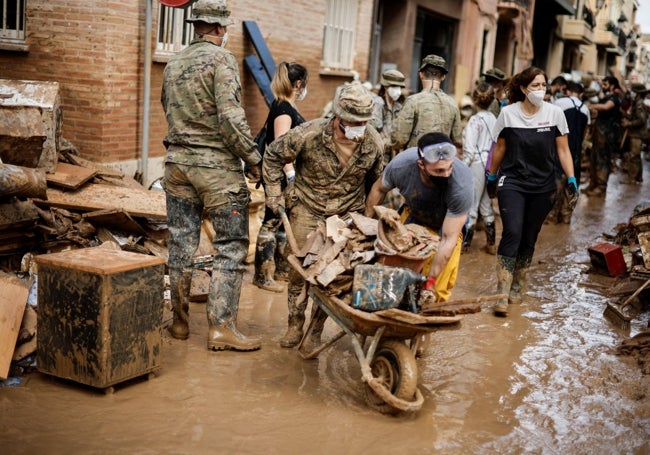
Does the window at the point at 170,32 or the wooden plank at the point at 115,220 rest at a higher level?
A: the window at the point at 170,32

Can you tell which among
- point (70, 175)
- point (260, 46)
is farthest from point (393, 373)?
point (260, 46)

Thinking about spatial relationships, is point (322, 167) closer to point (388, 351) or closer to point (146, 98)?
point (388, 351)

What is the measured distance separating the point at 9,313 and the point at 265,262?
2805 mm

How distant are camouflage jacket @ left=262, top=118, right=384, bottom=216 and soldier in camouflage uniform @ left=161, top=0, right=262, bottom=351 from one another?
0.17 metres

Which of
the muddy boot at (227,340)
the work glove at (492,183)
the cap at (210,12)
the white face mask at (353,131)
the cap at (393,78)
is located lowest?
the muddy boot at (227,340)

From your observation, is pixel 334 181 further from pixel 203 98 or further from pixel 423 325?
pixel 423 325

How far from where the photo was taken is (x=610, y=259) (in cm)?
904

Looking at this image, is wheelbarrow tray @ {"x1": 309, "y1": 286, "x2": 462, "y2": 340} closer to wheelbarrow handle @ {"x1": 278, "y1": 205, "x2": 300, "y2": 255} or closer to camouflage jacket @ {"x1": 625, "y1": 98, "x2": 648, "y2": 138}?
wheelbarrow handle @ {"x1": 278, "y1": 205, "x2": 300, "y2": 255}

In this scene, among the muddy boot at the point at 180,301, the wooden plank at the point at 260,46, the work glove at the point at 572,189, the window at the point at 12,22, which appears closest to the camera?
the muddy boot at the point at 180,301

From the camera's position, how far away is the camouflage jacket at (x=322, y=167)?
220 inches

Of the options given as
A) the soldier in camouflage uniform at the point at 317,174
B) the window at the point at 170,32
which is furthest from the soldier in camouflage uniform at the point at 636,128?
the soldier in camouflage uniform at the point at 317,174

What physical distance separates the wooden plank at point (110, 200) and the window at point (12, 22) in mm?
2669

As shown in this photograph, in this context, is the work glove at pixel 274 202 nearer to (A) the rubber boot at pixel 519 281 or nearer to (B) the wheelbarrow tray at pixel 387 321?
(B) the wheelbarrow tray at pixel 387 321

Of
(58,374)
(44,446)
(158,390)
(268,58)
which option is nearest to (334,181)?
(158,390)
